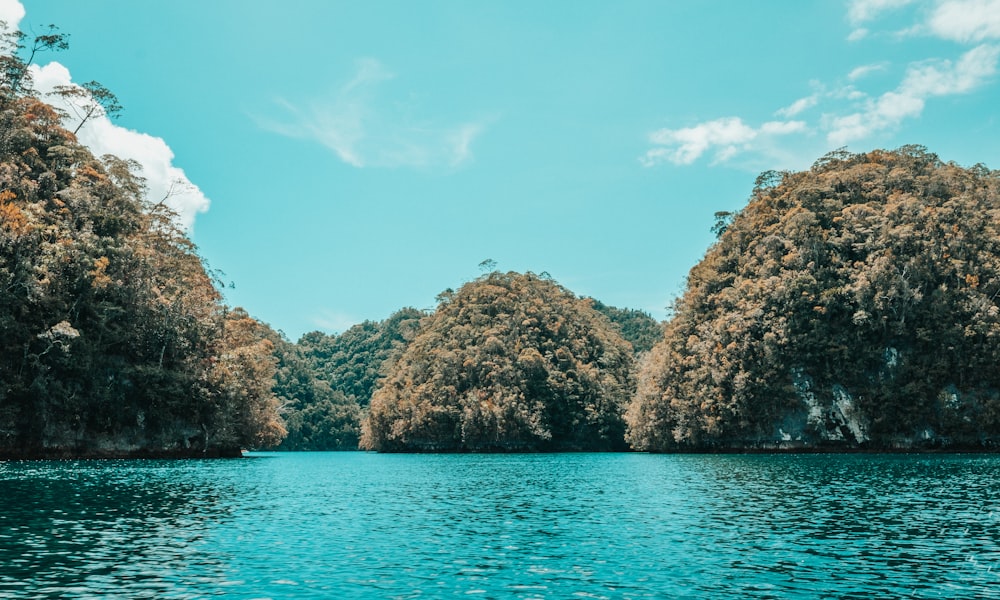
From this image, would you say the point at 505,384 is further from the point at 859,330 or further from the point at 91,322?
the point at 91,322

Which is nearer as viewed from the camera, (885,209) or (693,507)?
(693,507)

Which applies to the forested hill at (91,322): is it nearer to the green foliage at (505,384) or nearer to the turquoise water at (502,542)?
the turquoise water at (502,542)

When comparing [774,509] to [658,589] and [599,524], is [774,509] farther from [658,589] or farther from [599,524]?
[658,589]

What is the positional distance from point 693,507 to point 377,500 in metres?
16.1

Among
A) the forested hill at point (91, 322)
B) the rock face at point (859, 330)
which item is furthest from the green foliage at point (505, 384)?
the forested hill at point (91, 322)

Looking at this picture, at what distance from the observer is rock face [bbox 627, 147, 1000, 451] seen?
279 ft

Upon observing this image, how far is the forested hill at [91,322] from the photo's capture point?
57.9 metres

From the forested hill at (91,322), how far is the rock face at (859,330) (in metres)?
61.0

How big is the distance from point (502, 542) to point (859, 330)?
80.5 m

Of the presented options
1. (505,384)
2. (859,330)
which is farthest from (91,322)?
(859,330)

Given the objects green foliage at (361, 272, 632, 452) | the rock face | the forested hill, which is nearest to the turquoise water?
the forested hill

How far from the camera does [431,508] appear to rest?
32.4m

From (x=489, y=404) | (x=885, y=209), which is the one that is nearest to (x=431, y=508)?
(x=885, y=209)

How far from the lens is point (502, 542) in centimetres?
2219
